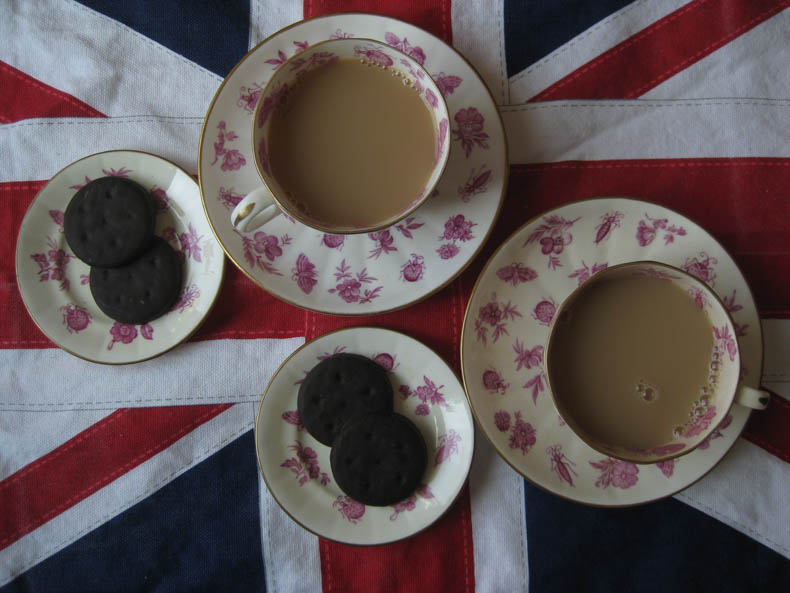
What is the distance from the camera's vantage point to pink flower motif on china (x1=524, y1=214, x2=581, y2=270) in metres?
0.79

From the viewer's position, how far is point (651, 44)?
34.7 inches

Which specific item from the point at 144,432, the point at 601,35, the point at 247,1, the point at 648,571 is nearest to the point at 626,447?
the point at 648,571

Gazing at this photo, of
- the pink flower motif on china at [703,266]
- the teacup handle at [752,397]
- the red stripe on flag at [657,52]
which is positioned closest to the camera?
the teacup handle at [752,397]

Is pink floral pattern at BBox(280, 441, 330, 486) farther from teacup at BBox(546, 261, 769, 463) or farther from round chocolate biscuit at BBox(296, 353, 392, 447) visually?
teacup at BBox(546, 261, 769, 463)

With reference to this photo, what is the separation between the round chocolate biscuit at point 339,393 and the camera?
0.84m

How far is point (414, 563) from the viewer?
0.89 meters

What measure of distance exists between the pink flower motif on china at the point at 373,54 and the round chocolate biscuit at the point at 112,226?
393mm

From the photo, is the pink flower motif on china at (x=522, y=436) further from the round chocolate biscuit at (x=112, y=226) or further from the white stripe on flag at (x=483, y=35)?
the round chocolate biscuit at (x=112, y=226)

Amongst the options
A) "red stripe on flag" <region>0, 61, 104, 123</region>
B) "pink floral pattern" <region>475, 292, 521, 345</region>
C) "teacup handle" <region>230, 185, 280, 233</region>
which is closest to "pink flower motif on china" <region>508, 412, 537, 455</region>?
"pink floral pattern" <region>475, 292, 521, 345</region>

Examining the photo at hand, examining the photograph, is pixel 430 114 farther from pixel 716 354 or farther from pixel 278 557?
pixel 278 557

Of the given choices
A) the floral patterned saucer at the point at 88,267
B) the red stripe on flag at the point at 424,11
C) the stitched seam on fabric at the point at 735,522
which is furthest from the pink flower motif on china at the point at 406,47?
the stitched seam on fabric at the point at 735,522

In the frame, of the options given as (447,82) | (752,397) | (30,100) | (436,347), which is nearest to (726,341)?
(752,397)

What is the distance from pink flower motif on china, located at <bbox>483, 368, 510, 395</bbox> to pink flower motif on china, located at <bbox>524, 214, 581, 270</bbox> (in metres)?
0.17

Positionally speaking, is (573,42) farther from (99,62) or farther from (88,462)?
(88,462)
